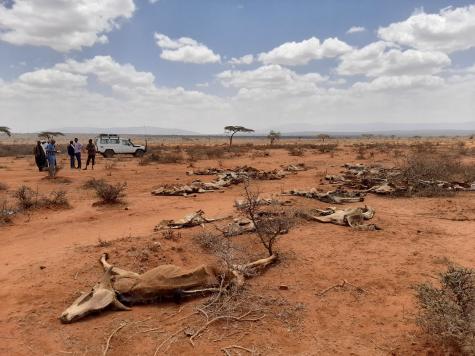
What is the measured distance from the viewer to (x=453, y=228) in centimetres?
857

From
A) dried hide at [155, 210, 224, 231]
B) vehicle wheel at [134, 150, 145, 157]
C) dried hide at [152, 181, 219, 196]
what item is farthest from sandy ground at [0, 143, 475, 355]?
vehicle wheel at [134, 150, 145, 157]

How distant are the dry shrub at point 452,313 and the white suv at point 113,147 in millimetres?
27558

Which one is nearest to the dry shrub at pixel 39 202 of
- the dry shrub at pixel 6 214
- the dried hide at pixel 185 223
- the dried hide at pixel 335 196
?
the dry shrub at pixel 6 214

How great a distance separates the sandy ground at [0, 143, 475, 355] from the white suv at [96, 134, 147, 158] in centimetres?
1933

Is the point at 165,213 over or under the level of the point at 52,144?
under

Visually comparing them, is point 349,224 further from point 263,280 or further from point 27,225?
point 27,225

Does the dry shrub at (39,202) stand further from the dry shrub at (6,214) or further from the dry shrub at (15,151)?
the dry shrub at (15,151)

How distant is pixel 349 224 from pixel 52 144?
13.0 meters

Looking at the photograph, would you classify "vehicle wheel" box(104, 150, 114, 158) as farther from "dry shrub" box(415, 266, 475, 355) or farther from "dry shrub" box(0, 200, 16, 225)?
"dry shrub" box(415, 266, 475, 355)

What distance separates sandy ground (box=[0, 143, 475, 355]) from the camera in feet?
14.5

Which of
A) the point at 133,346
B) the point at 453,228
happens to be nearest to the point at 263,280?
the point at 133,346

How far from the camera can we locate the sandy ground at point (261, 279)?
4.41 m

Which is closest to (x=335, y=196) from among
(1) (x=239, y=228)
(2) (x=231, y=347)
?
(1) (x=239, y=228)

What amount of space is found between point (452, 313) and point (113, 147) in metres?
28.1
